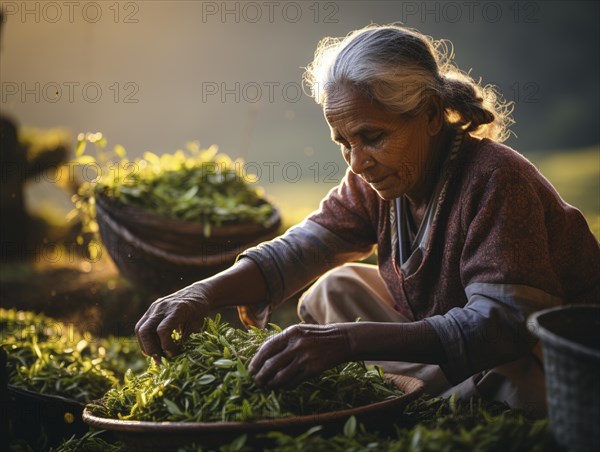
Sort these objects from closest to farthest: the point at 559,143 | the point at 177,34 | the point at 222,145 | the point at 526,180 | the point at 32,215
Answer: the point at 526,180
the point at 32,215
the point at 559,143
the point at 222,145
the point at 177,34

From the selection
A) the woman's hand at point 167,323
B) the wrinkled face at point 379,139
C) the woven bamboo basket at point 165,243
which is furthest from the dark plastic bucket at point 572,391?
the woven bamboo basket at point 165,243

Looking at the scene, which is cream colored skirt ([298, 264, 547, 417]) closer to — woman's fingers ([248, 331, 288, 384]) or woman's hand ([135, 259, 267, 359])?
woman's hand ([135, 259, 267, 359])

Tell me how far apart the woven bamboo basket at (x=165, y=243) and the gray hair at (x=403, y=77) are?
5.66 feet

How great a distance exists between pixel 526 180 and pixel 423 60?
600 millimetres

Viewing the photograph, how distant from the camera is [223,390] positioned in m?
2.05

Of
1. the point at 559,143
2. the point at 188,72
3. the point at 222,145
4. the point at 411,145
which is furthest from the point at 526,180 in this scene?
the point at 188,72

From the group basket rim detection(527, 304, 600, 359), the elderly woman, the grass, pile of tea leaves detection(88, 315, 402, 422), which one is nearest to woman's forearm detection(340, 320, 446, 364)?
the elderly woman

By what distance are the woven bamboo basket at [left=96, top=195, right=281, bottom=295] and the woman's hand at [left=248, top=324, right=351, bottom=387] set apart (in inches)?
90.8

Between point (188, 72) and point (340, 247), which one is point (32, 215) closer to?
point (340, 247)

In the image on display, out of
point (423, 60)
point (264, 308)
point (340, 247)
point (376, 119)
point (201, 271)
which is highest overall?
point (423, 60)

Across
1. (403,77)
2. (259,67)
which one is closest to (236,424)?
(403,77)

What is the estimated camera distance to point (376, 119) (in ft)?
8.36

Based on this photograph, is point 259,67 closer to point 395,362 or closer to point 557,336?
point 395,362

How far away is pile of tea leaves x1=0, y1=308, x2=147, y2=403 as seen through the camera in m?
3.04
